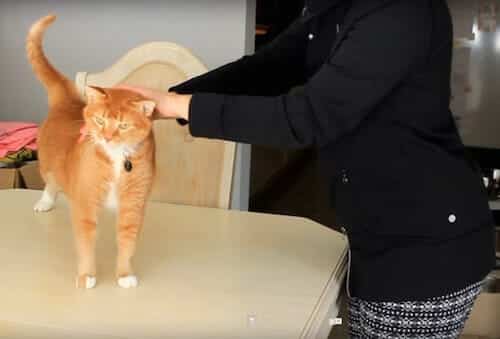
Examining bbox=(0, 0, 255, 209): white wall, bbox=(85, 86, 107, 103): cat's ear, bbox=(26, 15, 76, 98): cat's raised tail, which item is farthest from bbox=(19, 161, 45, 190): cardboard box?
bbox=(85, 86, 107, 103): cat's ear

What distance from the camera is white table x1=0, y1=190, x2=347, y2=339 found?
0.86 metres

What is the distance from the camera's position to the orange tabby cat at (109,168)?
0.89 meters

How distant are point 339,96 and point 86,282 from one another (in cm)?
44

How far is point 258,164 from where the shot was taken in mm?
3672

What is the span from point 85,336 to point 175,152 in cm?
77

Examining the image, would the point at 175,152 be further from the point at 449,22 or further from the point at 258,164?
the point at 258,164

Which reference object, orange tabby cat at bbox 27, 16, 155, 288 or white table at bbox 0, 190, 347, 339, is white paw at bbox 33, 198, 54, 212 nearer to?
white table at bbox 0, 190, 347, 339

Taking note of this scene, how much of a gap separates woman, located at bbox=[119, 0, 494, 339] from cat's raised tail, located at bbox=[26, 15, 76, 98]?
0.98ft

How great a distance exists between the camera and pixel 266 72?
1.14 meters

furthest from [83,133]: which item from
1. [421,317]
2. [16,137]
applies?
[16,137]

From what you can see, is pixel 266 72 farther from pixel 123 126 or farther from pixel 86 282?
pixel 86 282

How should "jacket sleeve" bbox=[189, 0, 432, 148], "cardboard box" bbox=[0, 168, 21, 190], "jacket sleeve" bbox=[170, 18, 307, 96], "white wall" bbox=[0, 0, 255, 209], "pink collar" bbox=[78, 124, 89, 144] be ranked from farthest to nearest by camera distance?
"white wall" bbox=[0, 0, 255, 209], "cardboard box" bbox=[0, 168, 21, 190], "jacket sleeve" bbox=[170, 18, 307, 96], "pink collar" bbox=[78, 124, 89, 144], "jacket sleeve" bbox=[189, 0, 432, 148]

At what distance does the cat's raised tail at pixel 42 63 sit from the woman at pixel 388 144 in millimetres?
299

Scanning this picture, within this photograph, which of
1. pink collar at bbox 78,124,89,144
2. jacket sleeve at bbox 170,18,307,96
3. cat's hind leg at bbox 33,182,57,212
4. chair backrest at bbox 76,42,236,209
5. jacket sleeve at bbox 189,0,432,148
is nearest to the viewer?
jacket sleeve at bbox 189,0,432,148
